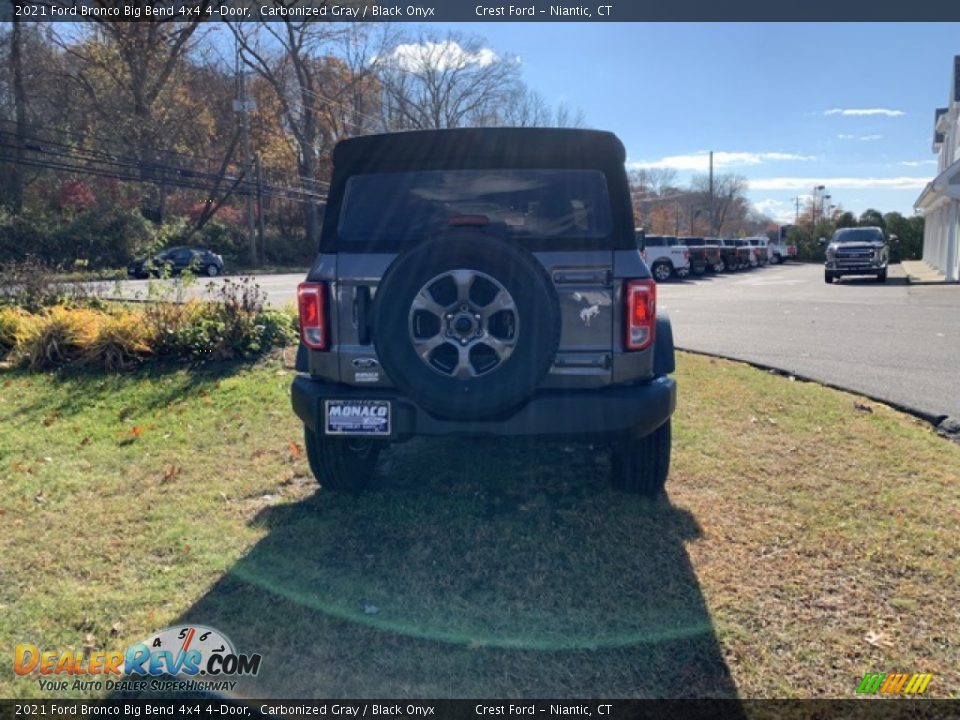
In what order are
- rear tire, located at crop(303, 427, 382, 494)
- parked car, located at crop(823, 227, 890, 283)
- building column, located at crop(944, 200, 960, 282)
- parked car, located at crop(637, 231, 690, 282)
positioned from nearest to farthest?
rear tire, located at crop(303, 427, 382, 494) → building column, located at crop(944, 200, 960, 282) → parked car, located at crop(823, 227, 890, 283) → parked car, located at crop(637, 231, 690, 282)

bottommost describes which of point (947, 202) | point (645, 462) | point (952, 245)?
point (645, 462)

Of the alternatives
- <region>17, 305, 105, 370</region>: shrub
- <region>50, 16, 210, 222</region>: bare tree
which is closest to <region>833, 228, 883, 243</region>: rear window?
<region>17, 305, 105, 370</region>: shrub

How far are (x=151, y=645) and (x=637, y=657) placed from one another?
6.30 feet

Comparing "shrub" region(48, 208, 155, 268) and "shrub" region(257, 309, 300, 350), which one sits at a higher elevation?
"shrub" region(48, 208, 155, 268)

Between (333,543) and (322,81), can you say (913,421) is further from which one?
(322,81)

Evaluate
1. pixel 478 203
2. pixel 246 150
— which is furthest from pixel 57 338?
pixel 246 150

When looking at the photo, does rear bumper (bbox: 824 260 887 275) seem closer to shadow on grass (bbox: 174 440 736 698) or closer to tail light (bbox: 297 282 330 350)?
shadow on grass (bbox: 174 440 736 698)

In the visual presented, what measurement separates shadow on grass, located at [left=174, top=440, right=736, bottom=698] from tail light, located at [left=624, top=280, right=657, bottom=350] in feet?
3.50

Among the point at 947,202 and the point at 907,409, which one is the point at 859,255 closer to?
the point at 947,202

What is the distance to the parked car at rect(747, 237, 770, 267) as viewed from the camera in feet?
135

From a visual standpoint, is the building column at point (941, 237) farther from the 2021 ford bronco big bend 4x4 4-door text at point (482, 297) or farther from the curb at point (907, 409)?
the 2021 ford bronco big bend 4x4 4-door text at point (482, 297)

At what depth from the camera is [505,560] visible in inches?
136

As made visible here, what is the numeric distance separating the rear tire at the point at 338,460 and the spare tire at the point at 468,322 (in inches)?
37.1

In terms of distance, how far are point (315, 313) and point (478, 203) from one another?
1.04 m
